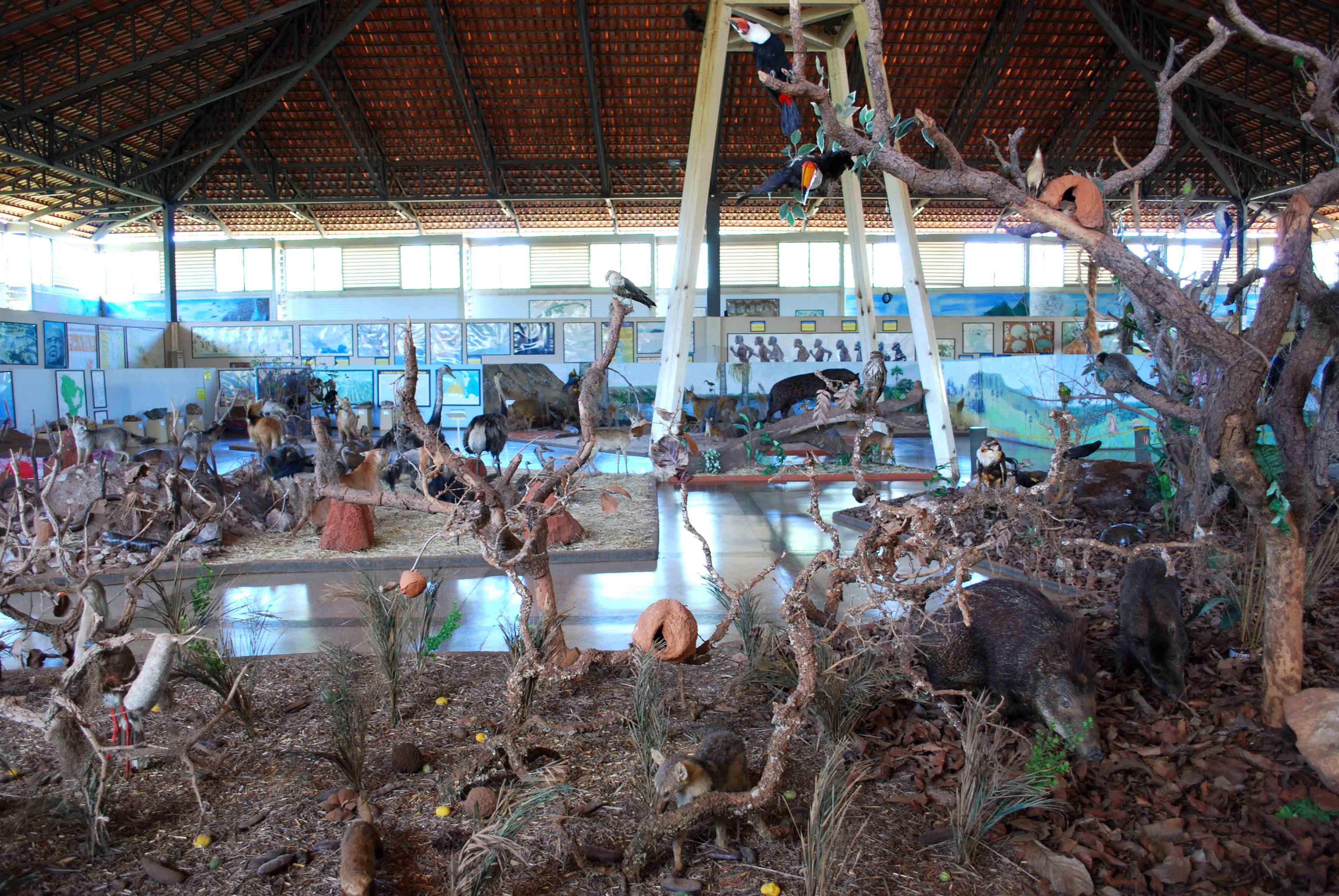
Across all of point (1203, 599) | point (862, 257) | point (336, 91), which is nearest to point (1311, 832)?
point (1203, 599)

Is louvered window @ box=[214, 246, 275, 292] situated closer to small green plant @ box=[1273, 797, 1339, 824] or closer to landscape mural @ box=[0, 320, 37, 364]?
landscape mural @ box=[0, 320, 37, 364]

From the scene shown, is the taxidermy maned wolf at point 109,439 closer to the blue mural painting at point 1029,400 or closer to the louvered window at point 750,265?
the blue mural painting at point 1029,400

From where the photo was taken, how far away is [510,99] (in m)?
14.9

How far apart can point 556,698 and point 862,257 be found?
770 cm

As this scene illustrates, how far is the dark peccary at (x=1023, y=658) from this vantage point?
2.54 meters

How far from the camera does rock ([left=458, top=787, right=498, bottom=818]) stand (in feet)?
7.23

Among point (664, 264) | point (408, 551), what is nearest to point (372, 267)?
point (664, 264)

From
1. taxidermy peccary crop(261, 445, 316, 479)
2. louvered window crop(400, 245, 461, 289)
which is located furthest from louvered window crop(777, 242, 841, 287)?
taxidermy peccary crop(261, 445, 316, 479)

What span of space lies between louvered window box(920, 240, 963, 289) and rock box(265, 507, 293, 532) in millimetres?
17856

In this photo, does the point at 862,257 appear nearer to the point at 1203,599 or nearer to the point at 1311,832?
the point at 1203,599

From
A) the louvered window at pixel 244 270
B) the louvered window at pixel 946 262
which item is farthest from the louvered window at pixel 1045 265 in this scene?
the louvered window at pixel 244 270

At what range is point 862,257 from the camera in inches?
376

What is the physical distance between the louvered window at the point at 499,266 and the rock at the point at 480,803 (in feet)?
62.7

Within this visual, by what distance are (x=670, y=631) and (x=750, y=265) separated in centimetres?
1885
